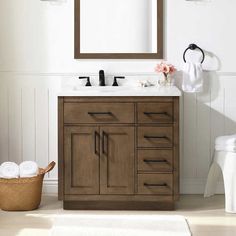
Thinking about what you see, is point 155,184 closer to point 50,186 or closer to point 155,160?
point 155,160

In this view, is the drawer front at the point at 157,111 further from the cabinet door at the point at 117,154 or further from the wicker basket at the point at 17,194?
the wicker basket at the point at 17,194

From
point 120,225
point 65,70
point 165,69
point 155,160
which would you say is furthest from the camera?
point 65,70

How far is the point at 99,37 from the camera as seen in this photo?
194 inches

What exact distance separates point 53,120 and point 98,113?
2.34ft

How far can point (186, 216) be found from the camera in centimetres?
433

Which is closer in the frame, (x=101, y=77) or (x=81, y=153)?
(x=81, y=153)

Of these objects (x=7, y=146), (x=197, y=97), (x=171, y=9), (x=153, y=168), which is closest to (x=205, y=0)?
(x=171, y=9)

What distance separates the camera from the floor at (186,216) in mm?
3945

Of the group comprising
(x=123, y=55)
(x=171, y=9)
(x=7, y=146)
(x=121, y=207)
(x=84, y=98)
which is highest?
(x=171, y=9)

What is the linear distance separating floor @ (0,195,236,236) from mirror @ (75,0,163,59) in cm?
111

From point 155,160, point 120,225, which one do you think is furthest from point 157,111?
point 120,225

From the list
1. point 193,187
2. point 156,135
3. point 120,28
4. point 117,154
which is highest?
point 120,28

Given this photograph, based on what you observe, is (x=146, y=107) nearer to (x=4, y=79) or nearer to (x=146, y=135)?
(x=146, y=135)

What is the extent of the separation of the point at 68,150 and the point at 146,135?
523 mm
